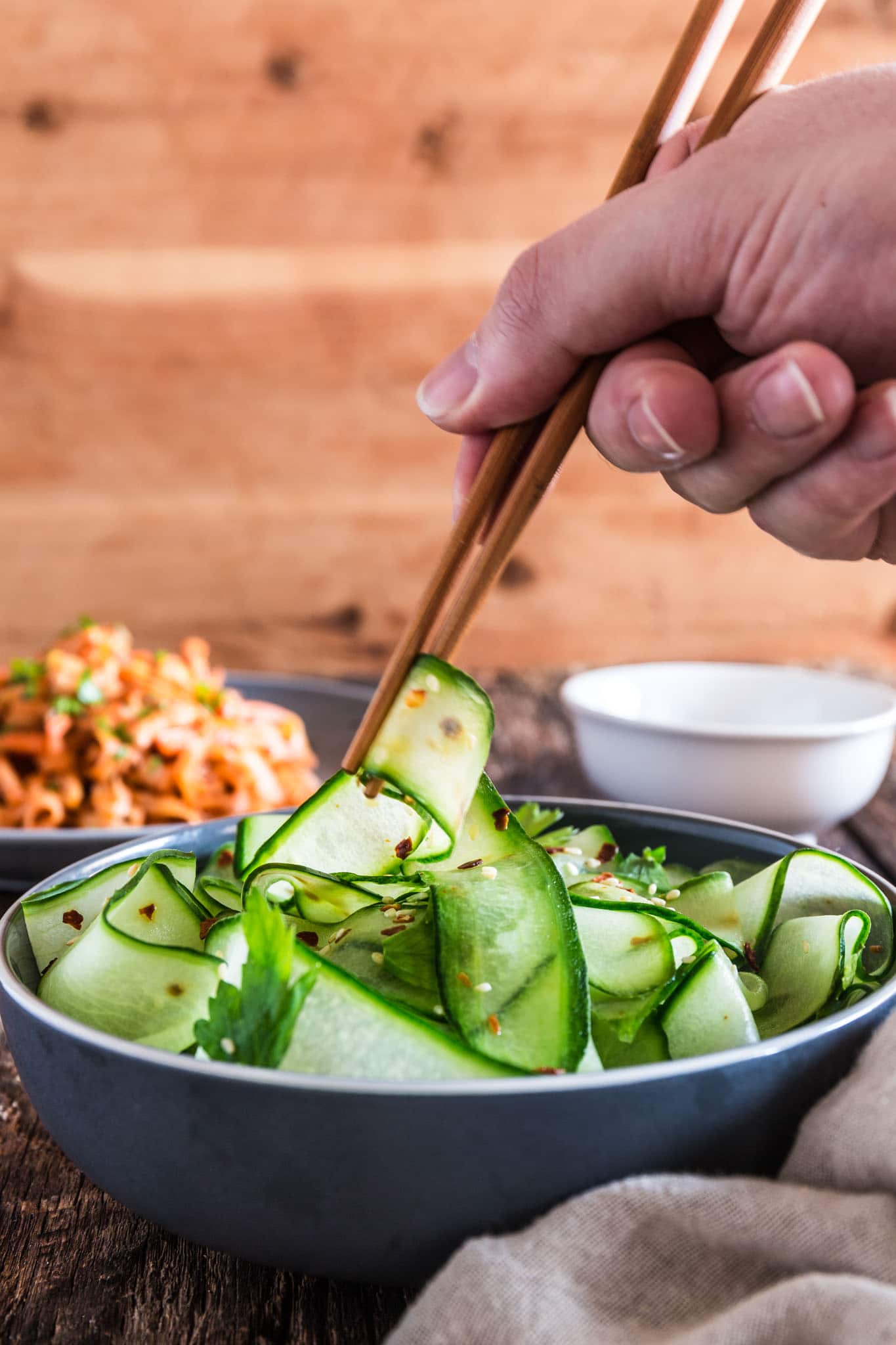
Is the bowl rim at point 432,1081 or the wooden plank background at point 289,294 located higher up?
the bowl rim at point 432,1081

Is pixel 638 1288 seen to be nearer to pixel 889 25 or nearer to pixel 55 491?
pixel 55 491

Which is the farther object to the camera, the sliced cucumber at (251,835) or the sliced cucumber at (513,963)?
the sliced cucumber at (251,835)

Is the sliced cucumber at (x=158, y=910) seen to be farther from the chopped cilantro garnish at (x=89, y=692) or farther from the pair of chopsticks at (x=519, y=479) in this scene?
the chopped cilantro garnish at (x=89, y=692)

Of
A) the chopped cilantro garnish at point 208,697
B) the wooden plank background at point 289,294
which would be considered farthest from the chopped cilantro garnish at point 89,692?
the wooden plank background at point 289,294

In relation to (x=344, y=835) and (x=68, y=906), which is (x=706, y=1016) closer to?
(x=344, y=835)

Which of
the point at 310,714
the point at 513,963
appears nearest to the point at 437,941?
the point at 513,963

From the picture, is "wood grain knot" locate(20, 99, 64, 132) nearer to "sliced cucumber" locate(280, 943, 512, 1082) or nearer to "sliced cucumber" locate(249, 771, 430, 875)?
"sliced cucumber" locate(249, 771, 430, 875)

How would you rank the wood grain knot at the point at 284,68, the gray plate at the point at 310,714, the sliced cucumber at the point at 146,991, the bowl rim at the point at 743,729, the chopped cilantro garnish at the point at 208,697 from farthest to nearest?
1. the wood grain knot at the point at 284,68
2. the chopped cilantro garnish at the point at 208,697
3. the bowl rim at the point at 743,729
4. the gray plate at the point at 310,714
5. the sliced cucumber at the point at 146,991
